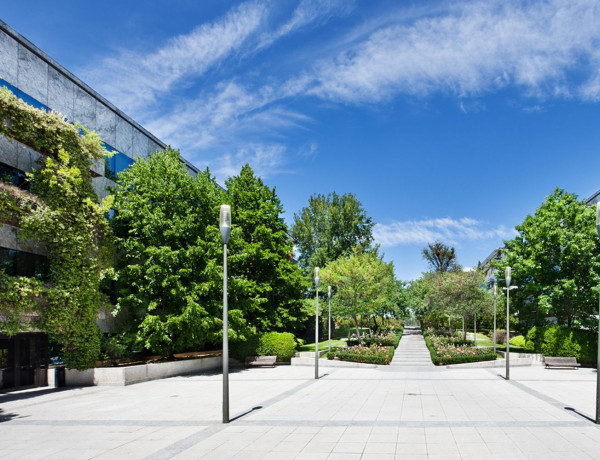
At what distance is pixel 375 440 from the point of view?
10656 mm

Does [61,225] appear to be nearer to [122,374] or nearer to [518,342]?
[122,374]

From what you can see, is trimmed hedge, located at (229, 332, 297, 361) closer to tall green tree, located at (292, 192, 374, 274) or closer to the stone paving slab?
the stone paving slab

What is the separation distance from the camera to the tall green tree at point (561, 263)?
28.5 metres

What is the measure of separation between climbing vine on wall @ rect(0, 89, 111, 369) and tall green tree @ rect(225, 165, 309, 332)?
1150 centimetres

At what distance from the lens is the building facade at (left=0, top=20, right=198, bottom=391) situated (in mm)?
19547

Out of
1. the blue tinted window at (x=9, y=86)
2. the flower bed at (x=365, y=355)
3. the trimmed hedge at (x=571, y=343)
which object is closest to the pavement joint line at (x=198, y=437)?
the flower bed at (x=365, y=355)

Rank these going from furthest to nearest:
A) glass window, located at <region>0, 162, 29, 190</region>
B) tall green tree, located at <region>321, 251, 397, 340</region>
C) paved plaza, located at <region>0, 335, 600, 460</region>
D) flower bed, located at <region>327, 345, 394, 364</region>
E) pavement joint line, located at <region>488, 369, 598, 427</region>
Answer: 1. tall green tree, located at <region>321, 251, 397, 340</region>
2. flower bed, located at <region>327, 345, 394, 364</region>
3. glass window, located at <region>0, 162, 29, 190</region>
4. pavement joint line, located at <region>488, 369, 598, 427</region>
5. paved plaza, located at <region>0, 335, 600, 460</region>

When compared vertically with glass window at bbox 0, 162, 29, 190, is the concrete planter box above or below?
below

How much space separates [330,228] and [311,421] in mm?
45095

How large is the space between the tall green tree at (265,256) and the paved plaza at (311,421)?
11102 millimetres

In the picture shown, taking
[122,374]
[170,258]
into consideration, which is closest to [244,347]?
[170,258]

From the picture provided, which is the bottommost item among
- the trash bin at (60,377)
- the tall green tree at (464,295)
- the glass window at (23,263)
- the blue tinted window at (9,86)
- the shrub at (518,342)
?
the shrub at (518,342)

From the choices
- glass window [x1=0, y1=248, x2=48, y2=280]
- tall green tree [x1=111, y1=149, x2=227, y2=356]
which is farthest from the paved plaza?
glass window [x1=0, y1=248, x2=48, y2=280]

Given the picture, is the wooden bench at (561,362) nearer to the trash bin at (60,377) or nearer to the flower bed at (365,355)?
the flower bed at (365,355)
